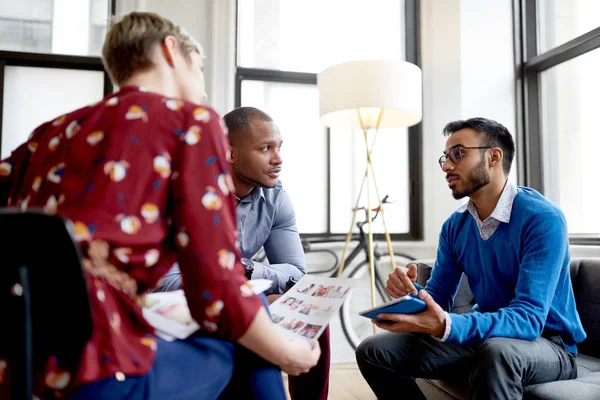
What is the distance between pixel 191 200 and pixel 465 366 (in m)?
1.34

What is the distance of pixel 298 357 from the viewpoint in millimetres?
905

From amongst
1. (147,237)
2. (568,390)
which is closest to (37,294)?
(147,237)

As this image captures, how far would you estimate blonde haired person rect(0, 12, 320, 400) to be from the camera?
0.76m

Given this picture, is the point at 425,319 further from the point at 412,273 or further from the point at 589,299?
the point at 589,299

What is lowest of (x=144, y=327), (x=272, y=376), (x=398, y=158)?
(x=272, y=376)

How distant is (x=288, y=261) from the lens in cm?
203

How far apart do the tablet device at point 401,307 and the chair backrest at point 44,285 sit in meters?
0.91

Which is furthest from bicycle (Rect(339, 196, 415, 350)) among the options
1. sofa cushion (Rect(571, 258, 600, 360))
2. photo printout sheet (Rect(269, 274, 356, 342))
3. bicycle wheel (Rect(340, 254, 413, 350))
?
photo printout sheet (Rect(269, 274, 356, 342))

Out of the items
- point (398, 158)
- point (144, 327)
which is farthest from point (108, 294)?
point (398, 158)

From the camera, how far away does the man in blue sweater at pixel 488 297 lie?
1.56 meters

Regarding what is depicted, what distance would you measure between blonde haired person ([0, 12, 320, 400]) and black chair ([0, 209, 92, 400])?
0.16ft

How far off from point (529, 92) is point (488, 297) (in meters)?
2.30

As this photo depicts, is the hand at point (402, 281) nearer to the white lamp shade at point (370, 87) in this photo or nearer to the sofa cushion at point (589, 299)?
the sofa cushion at point (589, 299)

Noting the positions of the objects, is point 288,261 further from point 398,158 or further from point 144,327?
point 398,158
